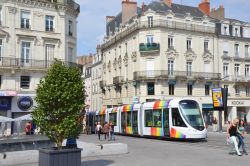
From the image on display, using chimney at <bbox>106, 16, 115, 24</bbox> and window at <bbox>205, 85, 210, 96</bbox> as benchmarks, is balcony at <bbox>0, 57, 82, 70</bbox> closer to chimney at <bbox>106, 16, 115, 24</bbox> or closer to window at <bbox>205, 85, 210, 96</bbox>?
window at <bbox>205, 85, 210, 96</bbox>

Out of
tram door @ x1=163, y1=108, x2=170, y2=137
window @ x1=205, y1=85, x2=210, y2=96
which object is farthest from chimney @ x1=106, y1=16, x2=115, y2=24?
tram door @ x1=163, y1=108, x2=170, y2=137

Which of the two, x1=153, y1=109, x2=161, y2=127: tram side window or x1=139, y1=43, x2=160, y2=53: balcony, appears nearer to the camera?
x1=153, y1=109, x2=161, y2=127: tram side window

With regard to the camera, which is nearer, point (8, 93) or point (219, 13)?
point (8, 93)

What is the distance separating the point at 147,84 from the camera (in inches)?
1837

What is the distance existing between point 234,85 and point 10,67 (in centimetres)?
3166

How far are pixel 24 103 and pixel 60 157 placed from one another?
22318 millimetres

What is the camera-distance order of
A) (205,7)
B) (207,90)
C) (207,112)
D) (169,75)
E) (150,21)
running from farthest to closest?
(205,7) < (207,112) < (207,90) < (150,21) < (169,75)

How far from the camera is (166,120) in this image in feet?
82.3

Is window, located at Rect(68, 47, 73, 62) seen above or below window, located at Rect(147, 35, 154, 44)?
below

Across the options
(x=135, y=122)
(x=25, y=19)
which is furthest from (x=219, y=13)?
(x=25, y=19)

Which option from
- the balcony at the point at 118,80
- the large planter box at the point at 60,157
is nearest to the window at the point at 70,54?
the balcony at the point at 118,80

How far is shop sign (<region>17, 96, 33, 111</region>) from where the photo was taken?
31.9 metres

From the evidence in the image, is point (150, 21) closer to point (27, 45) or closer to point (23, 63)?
point (27, 45)

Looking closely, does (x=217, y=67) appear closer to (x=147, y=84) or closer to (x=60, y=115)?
(x=147, y=84)
